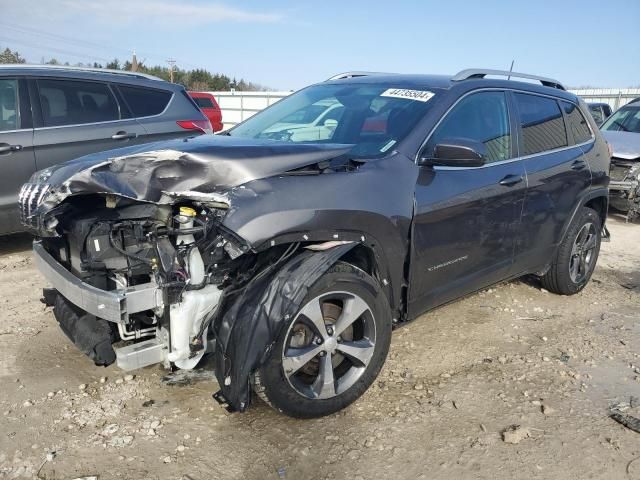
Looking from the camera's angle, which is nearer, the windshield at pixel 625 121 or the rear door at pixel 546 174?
the rear door at pixel 546 174

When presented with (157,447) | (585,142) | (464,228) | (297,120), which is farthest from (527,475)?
(585,142)

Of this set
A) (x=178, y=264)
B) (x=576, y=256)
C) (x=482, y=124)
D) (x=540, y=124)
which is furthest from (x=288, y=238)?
(x=576, y=256)

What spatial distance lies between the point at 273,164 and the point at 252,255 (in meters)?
0.47

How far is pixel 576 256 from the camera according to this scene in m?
5.02

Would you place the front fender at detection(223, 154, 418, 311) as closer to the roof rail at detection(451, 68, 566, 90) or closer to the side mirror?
the side mirror

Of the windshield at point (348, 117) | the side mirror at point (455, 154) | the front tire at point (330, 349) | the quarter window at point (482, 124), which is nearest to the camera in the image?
the front tire at point (330, 349)

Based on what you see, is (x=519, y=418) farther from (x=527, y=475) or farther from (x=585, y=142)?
(x=585, y=142)

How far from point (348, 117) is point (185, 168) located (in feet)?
4.81

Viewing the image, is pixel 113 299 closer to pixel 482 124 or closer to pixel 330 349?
pixel 330 349

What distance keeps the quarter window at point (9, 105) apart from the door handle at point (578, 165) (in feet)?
17.1

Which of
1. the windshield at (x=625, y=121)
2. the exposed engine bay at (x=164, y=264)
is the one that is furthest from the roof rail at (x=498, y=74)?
the windshield at (x=625, y=121)

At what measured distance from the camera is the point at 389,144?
3.33 metres

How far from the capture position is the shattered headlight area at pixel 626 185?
8.55m

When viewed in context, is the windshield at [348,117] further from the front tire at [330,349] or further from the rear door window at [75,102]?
the rear door window at [75,102]
